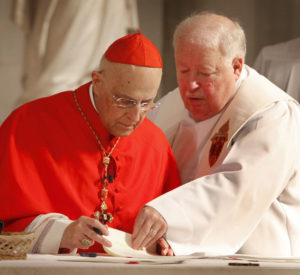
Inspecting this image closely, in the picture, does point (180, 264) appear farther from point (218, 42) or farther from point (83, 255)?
point (218, 42)

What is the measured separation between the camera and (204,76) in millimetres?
4320

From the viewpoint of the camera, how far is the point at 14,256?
299cm

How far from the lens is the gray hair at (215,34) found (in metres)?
4.32

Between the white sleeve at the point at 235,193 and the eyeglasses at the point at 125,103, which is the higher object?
the eyeglasses at the point at 125,103

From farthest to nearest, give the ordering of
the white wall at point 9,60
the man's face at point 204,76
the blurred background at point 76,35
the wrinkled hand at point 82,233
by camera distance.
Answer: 1. the white wall at point 9,60
2. the blurred background at point 76,35
3. the man's face at point 204,76
4. the wrinkled hand at point 82,233

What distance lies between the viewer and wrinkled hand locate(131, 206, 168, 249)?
343 centimetres

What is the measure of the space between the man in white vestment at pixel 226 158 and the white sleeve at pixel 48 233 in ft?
1.15

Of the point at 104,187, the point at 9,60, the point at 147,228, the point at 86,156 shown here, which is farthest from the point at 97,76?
the point at 9,60

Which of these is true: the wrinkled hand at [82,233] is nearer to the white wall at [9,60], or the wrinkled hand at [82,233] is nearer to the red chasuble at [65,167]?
the red chasuble at [65,167]

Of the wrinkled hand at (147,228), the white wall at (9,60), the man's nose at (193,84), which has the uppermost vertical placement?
the man's nose at (193,84)

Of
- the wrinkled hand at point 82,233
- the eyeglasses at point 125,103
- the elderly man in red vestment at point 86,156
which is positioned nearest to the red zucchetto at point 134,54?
the elderly man in red vestment at point 86,156

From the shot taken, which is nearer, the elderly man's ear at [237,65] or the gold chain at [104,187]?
the gold chain at [104,187]

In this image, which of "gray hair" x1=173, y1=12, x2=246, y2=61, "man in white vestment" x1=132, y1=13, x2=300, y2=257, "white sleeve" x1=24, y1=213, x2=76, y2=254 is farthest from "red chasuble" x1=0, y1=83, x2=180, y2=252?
"gray hair" x1=173, y1=12, x2=246, y2=61

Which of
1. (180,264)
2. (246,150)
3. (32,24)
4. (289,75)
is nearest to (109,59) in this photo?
(246,150)
